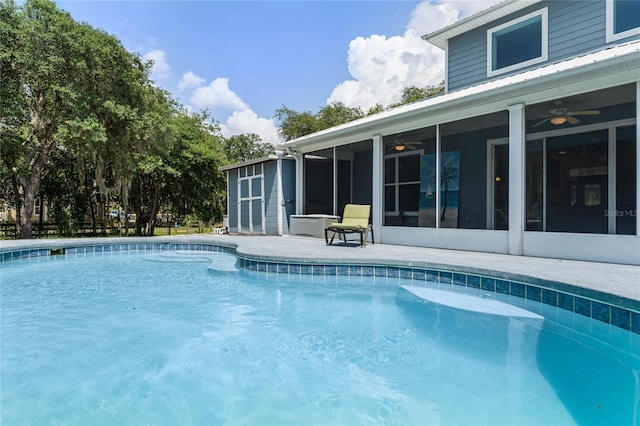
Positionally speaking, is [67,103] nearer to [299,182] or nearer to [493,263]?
[299,182]

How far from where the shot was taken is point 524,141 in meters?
5.68

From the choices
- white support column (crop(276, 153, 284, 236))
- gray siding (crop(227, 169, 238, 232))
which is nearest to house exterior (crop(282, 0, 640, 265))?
white support column (crop(276, 153, 284, 236))

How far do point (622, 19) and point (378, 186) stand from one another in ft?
17.3

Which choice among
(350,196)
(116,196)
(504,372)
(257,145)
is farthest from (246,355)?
(257,145)

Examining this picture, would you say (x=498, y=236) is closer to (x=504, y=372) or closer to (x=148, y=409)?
(x=504, y=372)

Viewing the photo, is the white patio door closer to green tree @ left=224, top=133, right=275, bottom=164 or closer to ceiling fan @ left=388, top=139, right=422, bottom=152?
ceiling fan @ left=388, top=139, right=422, bottom=152

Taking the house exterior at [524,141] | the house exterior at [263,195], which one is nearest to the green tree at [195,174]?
the house exterior at [263,195]

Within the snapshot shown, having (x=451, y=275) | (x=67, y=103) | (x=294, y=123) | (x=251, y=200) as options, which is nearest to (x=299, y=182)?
(x=251, y=200)

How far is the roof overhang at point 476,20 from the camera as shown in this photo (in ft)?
26.0

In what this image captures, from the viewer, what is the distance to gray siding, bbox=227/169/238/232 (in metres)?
12.5

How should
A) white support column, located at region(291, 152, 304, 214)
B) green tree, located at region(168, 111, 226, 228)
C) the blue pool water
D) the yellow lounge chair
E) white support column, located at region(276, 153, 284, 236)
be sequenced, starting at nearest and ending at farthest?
the blue pool water → the yellow lounge chair → white support column, located at region(291, 152, 304, 214) → white support column, located at region(276, 153, 284, 236) → green tree, located at region(168, 111, 226, 228)

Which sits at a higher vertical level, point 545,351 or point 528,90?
point 528,90

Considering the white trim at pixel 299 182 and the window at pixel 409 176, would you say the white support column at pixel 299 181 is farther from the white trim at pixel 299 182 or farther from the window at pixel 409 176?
the window at pixel 409 176

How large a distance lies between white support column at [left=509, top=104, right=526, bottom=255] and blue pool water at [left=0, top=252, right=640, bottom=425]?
5.83ft
